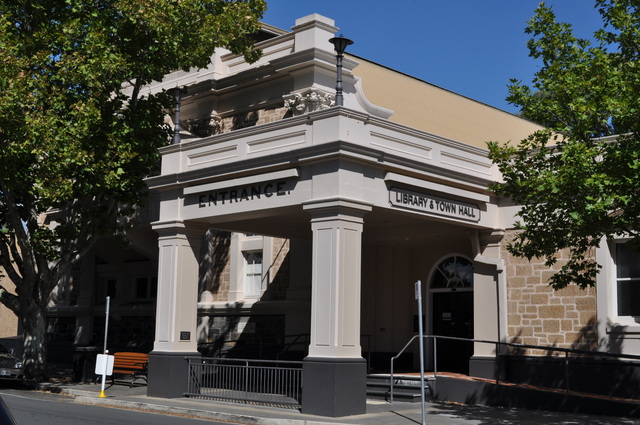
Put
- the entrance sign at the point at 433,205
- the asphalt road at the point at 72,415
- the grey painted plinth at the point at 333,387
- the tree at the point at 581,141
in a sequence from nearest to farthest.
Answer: the tree at the point at 581,141
the asphalt road at the point at 72,415
the grey painted plinth at the point at 333,387
the entrance sign at the point at 433,205

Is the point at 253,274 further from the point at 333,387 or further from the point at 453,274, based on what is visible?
the point at 333,387

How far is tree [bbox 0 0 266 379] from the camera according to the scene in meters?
20.3

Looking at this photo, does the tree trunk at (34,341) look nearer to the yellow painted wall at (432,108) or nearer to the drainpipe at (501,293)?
the yellow painted wall at (432,108)

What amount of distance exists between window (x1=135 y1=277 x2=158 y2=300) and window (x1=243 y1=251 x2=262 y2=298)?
15.9 ft

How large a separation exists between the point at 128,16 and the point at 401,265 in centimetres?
979

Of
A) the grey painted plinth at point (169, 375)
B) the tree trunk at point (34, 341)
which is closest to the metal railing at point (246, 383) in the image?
the grey painted plinth at point (169, 375)

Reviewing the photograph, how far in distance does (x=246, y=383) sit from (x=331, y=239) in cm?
384

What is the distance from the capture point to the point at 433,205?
18.7 m

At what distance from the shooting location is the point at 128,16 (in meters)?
21.3

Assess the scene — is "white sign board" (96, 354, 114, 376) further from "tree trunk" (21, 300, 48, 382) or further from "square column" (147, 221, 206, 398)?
"tree trunk" (21, 300, 48, 382)

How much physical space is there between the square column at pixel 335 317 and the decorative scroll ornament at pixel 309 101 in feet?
23.3

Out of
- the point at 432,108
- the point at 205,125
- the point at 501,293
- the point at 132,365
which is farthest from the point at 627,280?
the point at 205,125

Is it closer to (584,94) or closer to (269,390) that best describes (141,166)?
(269,390)

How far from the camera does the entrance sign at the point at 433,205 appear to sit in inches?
702
